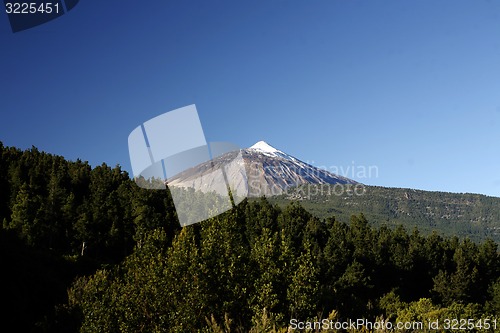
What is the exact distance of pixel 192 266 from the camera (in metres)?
20.2

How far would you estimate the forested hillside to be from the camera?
→ 1969 centimetres

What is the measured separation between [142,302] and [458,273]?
2693 inches

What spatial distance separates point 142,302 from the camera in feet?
63.2

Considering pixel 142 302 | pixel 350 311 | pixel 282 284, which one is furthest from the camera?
pixel 350 311

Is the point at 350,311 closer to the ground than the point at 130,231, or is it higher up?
closer to the ground

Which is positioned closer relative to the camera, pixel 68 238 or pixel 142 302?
pixel 142 302

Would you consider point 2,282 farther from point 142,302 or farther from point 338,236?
point 338,236

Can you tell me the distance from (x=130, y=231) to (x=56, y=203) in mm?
13164

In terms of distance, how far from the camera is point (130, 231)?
81.9 meters

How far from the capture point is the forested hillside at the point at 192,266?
1969 cm

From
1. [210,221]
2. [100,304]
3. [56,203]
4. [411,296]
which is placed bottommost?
[411,296]

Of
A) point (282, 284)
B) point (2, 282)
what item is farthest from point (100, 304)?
point (2, 282)

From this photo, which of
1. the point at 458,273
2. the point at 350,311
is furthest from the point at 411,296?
the point at 350,311

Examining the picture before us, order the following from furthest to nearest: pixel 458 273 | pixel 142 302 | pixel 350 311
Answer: pixel 458 273 < pixel 350 311 < pixel 142 302
